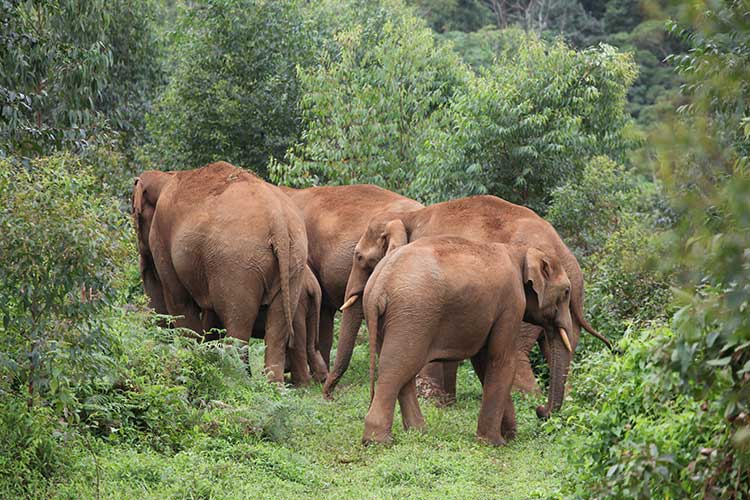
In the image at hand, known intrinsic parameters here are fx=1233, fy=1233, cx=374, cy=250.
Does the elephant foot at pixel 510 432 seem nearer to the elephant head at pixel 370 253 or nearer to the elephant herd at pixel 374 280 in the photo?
the elephant herd at pixel 374 280

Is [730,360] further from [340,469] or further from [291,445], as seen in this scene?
[291,445]

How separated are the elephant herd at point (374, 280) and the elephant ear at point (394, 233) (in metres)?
0.02

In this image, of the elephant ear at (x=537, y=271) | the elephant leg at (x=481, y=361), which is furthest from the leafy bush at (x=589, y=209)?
the elephant leg at (x=481, y=361)

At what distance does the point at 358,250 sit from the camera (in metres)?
12.9

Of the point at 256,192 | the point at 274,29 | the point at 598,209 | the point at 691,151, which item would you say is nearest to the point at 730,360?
the point at 691,151

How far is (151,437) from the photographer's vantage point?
9.14 m

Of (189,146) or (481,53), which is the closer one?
(189,146)

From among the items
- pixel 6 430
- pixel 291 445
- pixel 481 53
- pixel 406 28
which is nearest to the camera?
pixel 6 430

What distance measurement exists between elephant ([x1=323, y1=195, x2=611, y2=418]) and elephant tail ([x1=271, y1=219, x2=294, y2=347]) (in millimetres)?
595

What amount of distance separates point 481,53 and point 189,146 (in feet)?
69.1

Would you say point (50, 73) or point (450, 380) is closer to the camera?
point (50, 73)

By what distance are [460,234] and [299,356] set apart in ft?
7.83

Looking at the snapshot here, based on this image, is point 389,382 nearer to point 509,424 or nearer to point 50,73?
point 509,424

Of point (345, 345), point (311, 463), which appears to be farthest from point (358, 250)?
point (311, 463)
